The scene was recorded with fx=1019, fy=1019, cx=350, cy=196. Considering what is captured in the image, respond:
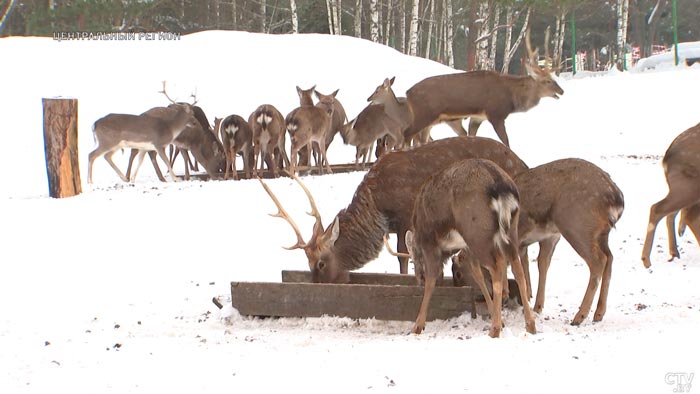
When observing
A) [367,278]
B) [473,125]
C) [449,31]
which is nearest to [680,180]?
[367,278]

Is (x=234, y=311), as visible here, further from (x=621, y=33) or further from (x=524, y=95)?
(x=621, y=33)

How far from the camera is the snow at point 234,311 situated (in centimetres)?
522

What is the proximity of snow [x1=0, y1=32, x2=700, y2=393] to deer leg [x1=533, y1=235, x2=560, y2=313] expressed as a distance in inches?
7.0

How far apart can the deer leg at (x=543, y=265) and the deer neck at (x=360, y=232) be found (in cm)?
130

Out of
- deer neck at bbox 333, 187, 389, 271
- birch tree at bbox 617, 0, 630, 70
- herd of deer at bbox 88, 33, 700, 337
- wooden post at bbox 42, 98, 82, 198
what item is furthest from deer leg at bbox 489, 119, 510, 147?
birch tree at bbox 617, 0, 630, 70

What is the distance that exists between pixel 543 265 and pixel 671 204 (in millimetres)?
2486

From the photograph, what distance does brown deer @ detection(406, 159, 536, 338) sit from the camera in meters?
6.21

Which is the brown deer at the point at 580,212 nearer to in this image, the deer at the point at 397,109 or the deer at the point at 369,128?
the deer at the point at 397,109

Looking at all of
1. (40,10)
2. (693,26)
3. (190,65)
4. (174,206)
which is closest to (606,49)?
(693,26)

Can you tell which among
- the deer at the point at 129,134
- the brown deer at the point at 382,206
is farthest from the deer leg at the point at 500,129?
the brown deer at the point at 382,206

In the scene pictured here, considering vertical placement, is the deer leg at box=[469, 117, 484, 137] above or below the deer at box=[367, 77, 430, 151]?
below

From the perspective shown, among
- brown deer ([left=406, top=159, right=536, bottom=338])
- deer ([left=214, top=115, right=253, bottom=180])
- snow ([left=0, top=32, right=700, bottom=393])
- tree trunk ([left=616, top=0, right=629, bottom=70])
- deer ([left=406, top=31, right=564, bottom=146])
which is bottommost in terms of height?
snow ([left=0, top=32, right=700, bottom=393])

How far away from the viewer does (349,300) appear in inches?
279

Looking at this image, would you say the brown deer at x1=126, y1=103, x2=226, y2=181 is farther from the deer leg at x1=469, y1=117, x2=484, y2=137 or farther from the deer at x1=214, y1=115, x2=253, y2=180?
the deer leg at x1=469, y1=117, x2=484, y2=137
